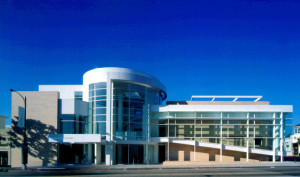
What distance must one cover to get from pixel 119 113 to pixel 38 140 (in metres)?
9.63

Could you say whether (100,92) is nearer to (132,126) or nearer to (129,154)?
(132,126)

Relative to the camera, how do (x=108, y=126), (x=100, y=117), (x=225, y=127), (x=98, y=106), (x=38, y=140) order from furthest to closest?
(x=225, y=127) < (x=98, y=106) < (x=100, y=117) < (x=108, y=126) < (x=38, y=140)

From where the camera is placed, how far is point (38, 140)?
28.7 m

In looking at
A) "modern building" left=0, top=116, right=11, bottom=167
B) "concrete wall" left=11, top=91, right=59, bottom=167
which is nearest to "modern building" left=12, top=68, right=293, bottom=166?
"concrete wall" left=11, top=91, right=59, bottom=167

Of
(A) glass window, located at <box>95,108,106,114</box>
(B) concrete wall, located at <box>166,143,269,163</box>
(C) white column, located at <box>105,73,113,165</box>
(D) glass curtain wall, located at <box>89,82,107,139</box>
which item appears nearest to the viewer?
(C) white column, located at <box>105,73,113,165</box>

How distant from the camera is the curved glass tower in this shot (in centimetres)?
3000

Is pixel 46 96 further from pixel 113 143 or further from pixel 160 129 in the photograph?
pixel 160 129

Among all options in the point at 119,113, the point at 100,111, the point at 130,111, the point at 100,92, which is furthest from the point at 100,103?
the point at 130,111

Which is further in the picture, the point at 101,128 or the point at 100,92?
the point at 100,92

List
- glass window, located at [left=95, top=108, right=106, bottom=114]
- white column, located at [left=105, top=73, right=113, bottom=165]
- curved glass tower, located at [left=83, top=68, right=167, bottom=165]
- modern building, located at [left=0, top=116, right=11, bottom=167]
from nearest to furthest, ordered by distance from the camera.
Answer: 1. white column, located at [left=105, top=73, right=113, bottom=165]
2. modern building, located at [left=0, top=116, right=11, bottom=167]
3. curved glass tower, located at [left=83, top=68, right=167, bottom=165]
4. glass window, located at [left=95, top=108, right=106, bottom=114]

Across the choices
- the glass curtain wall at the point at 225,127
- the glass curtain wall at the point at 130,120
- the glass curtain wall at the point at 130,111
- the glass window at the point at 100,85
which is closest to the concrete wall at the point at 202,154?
the glass curtain wall at the point at 225,127

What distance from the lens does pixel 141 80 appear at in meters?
32.1

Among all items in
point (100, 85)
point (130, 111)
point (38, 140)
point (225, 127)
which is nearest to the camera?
point (38, 140)

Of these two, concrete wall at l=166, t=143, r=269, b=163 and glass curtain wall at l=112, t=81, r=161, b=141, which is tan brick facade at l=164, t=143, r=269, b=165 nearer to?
concrete wall at l=166, t=143, r=269, b=163
